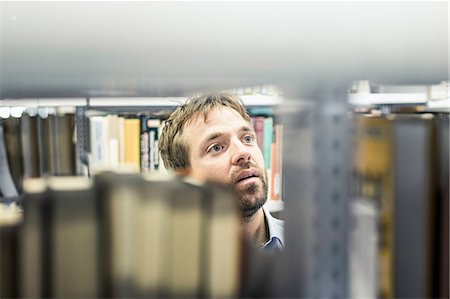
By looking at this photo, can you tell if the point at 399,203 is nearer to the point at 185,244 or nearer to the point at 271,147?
the point at 271,147

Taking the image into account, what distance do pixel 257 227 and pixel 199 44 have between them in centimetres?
31

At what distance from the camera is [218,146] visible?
2.96 ft

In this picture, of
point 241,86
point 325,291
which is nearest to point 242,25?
point 241,86

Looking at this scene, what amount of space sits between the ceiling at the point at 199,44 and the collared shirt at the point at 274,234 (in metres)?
0.21

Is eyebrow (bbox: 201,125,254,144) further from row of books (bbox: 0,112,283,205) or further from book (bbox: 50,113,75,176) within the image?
book (bbox: 50,113,75,176)

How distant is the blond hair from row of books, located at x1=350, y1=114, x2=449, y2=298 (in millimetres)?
201

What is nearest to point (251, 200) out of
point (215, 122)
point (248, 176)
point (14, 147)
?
point (248, 176)

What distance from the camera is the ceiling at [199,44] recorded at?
81 centimetres

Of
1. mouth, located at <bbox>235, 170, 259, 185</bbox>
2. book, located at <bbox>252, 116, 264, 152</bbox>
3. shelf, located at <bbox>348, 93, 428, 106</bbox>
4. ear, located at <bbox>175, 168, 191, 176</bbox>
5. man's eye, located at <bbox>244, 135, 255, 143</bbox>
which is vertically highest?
shelf, located at <bbox>348, 93, 428, 106</bbox>

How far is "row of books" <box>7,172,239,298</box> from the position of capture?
0.75 m

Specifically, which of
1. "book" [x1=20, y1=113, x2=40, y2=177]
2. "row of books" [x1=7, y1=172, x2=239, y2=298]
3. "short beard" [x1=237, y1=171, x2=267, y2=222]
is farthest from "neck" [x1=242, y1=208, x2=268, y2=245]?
"book" [x1=20, y1=113, x2=40, y2=177]

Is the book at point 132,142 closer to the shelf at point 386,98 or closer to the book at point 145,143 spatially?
the book at point 145,143

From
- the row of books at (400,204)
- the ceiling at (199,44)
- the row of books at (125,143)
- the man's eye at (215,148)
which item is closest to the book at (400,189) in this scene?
Answer: the row of books at (400,204)

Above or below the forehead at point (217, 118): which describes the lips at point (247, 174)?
below
